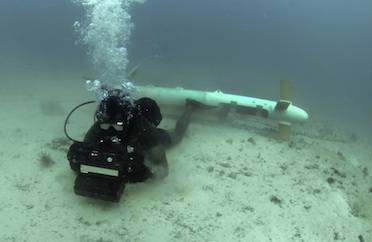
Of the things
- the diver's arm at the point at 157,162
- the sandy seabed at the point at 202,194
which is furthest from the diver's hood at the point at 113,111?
the sandy seabed at the point at 202,194

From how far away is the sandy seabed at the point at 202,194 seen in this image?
5.94m

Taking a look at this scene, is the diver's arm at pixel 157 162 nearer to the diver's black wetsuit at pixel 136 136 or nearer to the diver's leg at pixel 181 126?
the diver's black wetsuit at pixel 136 136

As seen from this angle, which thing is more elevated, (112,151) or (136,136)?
(136,136)

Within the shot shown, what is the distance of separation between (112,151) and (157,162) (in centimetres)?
115

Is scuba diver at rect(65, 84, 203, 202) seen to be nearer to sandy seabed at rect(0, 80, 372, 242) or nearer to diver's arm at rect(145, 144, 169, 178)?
diver's arm at rect(145, 144, 169, 178)

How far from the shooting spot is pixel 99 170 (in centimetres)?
593

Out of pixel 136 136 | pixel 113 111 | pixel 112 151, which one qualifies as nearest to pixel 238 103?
pixel 136 136

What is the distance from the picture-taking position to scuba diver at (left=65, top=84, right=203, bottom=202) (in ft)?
19.4

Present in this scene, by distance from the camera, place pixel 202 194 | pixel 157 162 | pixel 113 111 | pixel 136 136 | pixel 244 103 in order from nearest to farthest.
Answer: pixel 113 111 < pixel 136 136 < pixel 202 194 < pixel 157 162 < pixel 244 103

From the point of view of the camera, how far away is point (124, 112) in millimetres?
6160

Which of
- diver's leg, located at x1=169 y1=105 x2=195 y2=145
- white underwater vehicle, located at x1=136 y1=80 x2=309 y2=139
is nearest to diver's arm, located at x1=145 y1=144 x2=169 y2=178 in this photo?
diver's leg, located at x1=169 y1=105 x2=195 y2=145

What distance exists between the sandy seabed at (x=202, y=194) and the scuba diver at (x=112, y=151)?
43 cm

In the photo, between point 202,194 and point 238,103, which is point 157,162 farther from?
point 238,103

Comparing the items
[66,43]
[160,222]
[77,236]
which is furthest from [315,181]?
[66,43]
